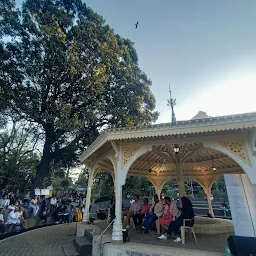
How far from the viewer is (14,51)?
11.6 meters

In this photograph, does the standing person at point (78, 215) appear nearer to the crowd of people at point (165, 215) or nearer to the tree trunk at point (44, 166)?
the tree trunk at point (44, 166)

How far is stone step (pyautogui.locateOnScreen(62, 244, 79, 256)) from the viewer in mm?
5145

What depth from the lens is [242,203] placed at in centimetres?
392

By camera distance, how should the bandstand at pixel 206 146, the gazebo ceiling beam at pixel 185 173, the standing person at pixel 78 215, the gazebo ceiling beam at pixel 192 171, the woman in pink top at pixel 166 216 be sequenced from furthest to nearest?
the standing person at pixel 78 215
the gazebo ceiling beam at pixel 185 173
the gazebo ceiling beam at pixel 192 171
the woman in pink top at pixel 166 216
the bandstand at pixel 206 146

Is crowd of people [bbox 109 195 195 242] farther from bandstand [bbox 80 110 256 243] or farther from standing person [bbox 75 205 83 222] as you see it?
standing person [bbox 75 205 83 222]

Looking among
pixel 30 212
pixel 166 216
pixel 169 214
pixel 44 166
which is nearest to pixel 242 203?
pixel 169 214

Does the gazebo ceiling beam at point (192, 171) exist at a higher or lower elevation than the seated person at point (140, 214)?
higher

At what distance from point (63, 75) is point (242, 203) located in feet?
38.1

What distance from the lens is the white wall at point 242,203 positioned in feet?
12.3

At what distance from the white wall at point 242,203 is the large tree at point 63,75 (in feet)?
30.6

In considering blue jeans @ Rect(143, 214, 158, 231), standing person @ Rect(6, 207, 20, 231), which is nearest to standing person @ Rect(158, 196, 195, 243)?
blue jeans @ Rect(143, 214, 158, 231)

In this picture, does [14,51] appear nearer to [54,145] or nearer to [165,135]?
[54,145]

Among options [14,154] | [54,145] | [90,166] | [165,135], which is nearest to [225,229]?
[165,135]

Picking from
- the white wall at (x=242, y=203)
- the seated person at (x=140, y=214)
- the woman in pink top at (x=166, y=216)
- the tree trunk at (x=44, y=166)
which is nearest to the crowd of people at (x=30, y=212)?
the tree trunk at (x=44, y=166)
